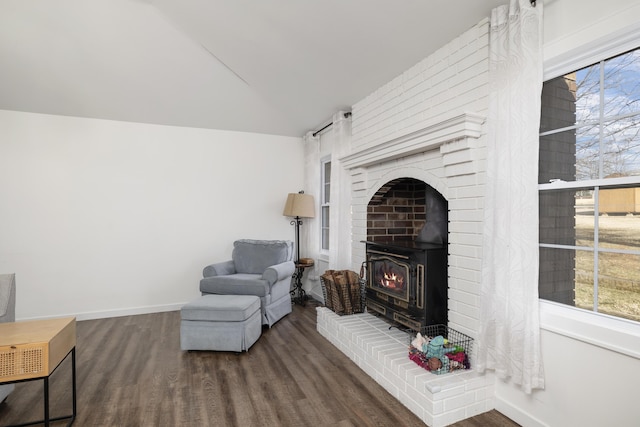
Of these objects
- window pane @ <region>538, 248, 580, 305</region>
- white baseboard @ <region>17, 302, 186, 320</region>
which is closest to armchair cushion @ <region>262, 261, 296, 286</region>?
white baseboard @ <region>17, 302, 186, 320</region>

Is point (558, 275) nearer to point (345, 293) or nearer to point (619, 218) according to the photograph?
point (619, 218)

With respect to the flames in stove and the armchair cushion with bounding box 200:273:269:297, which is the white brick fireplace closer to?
the flames in stove

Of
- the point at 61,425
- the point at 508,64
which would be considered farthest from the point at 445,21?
the point at 61,425

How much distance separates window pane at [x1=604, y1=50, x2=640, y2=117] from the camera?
1643 millimetres

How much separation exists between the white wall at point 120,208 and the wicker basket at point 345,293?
6.20 ft

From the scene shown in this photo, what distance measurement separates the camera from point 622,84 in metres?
1.69

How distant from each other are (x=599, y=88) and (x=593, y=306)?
115cm

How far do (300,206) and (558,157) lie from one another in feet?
10.7

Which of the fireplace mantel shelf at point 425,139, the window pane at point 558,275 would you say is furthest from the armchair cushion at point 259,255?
the window pane at point 558,275

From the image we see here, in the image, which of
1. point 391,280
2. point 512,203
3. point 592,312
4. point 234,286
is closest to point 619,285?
point 592,312

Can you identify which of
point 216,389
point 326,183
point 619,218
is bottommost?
point 216,389

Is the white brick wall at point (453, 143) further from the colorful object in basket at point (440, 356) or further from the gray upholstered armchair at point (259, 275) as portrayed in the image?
the gray upholstered armchair at point (259, 275)

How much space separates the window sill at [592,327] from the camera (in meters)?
1.56

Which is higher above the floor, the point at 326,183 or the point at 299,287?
the point at 326,183
